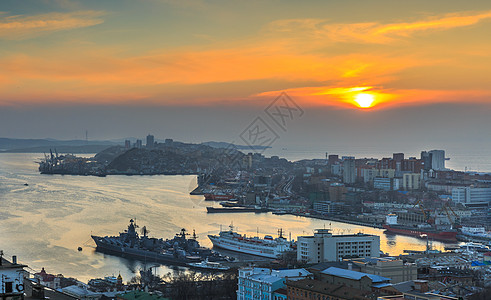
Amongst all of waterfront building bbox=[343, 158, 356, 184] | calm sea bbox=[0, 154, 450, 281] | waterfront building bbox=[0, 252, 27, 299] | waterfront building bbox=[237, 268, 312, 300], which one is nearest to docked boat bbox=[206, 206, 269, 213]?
calm sea bbox=[0, 154, 450, 281]

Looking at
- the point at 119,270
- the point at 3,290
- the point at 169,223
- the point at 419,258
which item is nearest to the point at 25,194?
the point at 169,223

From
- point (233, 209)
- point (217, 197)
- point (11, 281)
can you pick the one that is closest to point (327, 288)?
point (11, 281)

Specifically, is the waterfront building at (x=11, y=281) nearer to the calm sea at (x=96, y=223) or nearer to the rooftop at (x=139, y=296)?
the rooftop at (x=139, y=296)

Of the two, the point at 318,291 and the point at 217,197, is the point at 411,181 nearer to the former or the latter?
the point at 217,197

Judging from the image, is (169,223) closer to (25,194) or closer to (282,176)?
(25,194)

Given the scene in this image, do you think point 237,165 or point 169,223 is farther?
point 237,165

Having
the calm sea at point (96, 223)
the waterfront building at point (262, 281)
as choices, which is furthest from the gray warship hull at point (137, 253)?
the waterfront building at point (262, 281)
